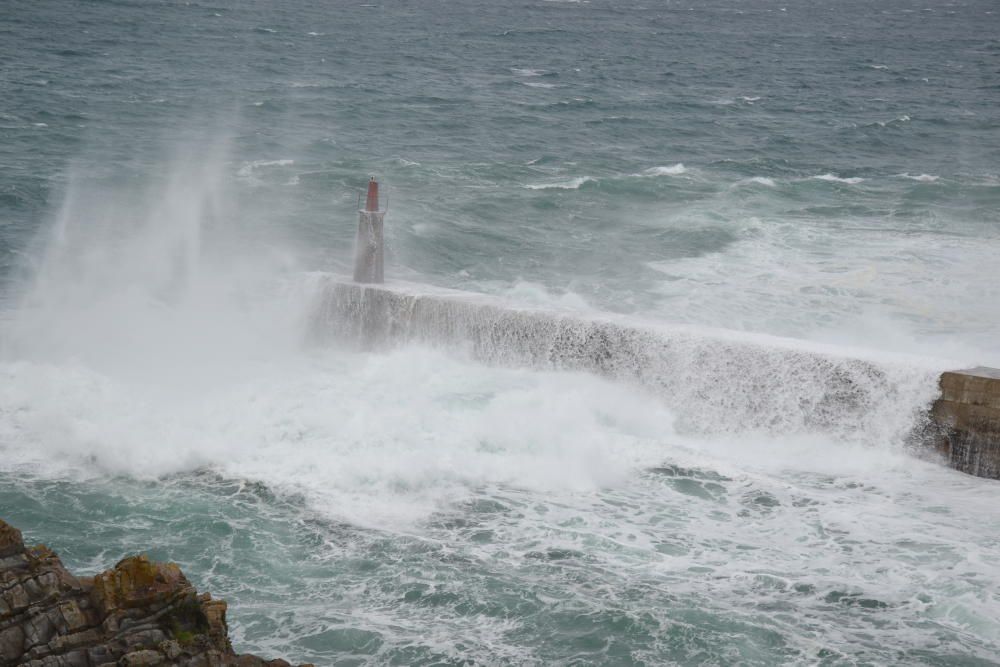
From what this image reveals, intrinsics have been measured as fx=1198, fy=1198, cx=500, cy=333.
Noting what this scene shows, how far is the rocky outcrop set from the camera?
880cm

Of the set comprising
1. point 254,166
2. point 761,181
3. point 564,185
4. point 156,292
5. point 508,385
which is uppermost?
point 761,181

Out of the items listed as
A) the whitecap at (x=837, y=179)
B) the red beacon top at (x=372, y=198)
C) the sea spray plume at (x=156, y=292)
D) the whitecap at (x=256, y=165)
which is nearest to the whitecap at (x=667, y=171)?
the whitecap at (x=837, y=179)

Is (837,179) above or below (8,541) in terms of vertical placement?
above

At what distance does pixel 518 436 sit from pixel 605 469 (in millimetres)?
1459

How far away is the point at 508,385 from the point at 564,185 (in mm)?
15706

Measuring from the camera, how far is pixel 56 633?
29.3 ft

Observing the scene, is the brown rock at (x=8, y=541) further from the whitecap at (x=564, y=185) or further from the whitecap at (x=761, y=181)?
the whitecap at (x=761, y=181)

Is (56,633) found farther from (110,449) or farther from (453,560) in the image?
(110,449)

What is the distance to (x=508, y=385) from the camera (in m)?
17.9

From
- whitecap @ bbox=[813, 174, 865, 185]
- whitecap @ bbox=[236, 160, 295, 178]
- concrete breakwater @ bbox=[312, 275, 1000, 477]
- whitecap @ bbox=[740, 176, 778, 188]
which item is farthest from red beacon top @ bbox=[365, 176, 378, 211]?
whitecap @ bbox=[813, 174, 865, 185]

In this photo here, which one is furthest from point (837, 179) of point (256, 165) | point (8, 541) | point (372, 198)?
point (8, 541)

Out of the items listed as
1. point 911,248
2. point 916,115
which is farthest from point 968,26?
point 911,248

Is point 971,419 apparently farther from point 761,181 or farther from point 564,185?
point 761,181

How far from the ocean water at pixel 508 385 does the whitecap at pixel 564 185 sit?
31 cm
